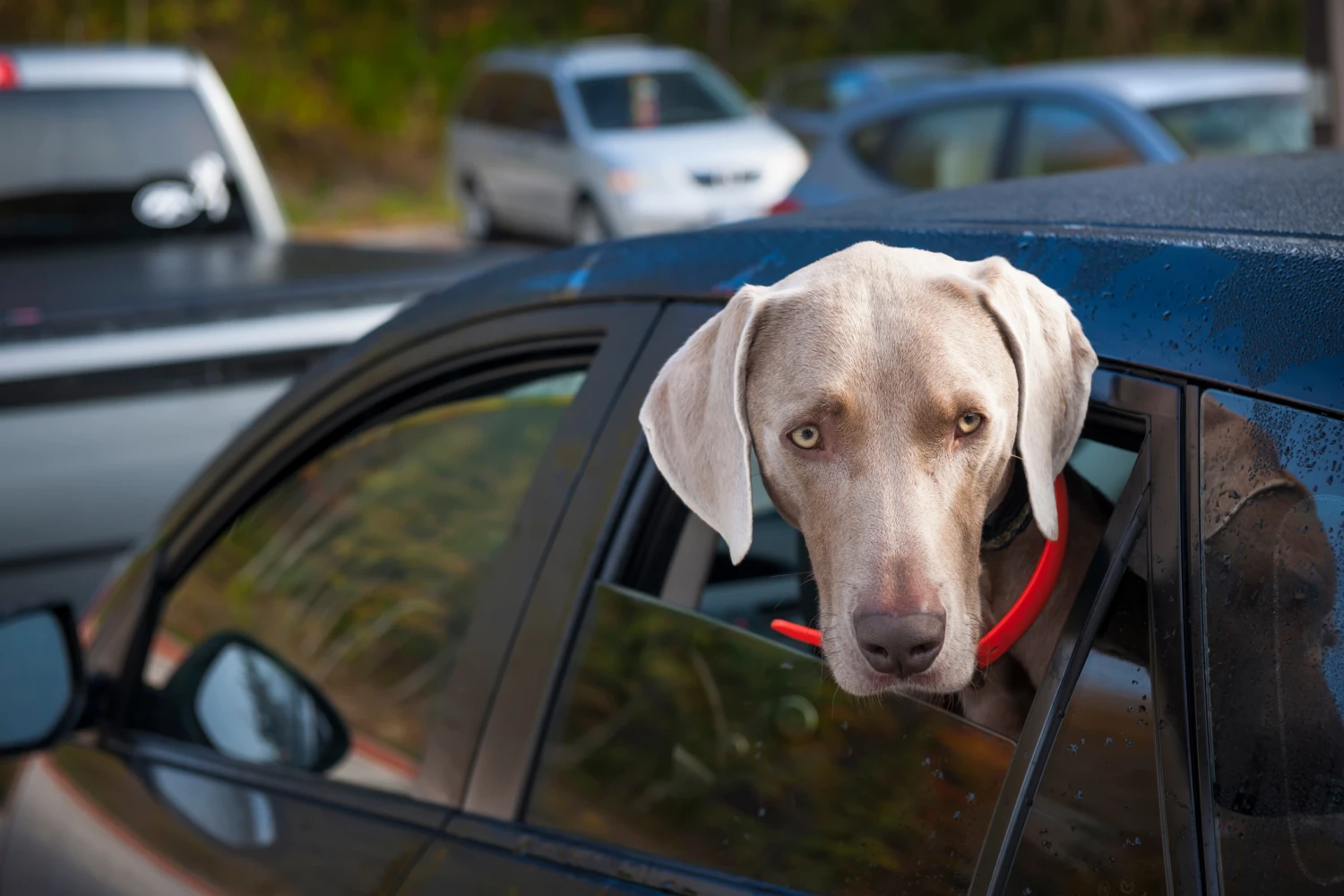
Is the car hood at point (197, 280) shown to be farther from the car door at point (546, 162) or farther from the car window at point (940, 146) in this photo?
the car door at point (546, 162)

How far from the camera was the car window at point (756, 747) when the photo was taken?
1.33 meters

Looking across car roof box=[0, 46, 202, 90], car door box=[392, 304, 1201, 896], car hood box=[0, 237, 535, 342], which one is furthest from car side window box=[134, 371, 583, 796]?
car roof box=[0, 46, 202, 90]

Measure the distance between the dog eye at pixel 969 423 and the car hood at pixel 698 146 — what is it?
13.1 meters

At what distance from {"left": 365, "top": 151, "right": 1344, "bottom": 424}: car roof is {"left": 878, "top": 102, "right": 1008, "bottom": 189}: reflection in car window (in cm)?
614

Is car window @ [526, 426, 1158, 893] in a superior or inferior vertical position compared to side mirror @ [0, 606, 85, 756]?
superior

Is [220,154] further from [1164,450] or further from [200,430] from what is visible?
[1164,450]

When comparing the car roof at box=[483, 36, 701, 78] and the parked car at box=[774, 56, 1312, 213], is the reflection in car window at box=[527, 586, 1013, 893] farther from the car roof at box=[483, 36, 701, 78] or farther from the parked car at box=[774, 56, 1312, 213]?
the car roof at box=[483, 36, 701, 78]

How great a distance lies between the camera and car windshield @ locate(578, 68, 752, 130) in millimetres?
14992

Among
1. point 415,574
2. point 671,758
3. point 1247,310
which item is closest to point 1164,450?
point 1247,310

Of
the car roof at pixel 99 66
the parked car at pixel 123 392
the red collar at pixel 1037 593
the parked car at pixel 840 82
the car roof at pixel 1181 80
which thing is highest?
the red collar at pixel 1037 593

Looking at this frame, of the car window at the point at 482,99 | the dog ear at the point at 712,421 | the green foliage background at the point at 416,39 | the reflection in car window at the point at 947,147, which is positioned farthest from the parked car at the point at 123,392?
the green foliage background at the point at 416,39

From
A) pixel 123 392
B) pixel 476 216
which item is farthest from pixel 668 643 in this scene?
pixel 476 216

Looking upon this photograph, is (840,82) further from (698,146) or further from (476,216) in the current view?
(698,146)

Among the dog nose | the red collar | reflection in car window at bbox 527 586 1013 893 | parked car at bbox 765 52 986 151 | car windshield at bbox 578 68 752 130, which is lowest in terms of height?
parked car at bbox 765 52 986 151
